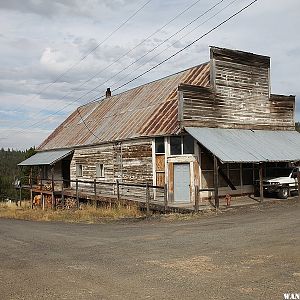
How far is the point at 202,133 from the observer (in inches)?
803

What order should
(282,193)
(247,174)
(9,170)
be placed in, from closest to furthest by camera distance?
(282,193) < (247,174) < (9,170)

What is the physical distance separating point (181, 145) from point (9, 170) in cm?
11923

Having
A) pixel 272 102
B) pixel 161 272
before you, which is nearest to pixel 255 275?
pixel 161 272

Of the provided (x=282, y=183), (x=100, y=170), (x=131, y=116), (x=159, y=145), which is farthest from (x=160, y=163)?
(x=100, y=170)

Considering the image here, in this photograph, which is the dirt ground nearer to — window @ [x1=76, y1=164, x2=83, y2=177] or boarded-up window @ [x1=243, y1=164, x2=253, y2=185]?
boarded-up window @ [x1=243, y1=164, x2=253, y2=185]

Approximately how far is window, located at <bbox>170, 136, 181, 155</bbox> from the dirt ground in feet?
22.3

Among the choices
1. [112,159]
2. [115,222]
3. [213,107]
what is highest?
[213,107]

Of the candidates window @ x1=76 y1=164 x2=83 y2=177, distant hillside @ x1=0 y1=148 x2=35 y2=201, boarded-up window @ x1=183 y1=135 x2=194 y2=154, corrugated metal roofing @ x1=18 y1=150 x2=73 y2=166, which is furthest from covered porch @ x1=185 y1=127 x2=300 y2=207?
distant hillside @ x1=0 y1=148 x2=35 y2=201

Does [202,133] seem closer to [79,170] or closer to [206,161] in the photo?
[206,161]

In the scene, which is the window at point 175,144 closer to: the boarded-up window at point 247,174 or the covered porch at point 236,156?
the covered porch at point 236,156

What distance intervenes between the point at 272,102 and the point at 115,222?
13.1 meters

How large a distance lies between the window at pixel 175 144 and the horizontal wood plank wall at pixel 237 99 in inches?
39.0

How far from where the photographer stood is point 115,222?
1695 centimetres

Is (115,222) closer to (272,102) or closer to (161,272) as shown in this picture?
(161,272)
